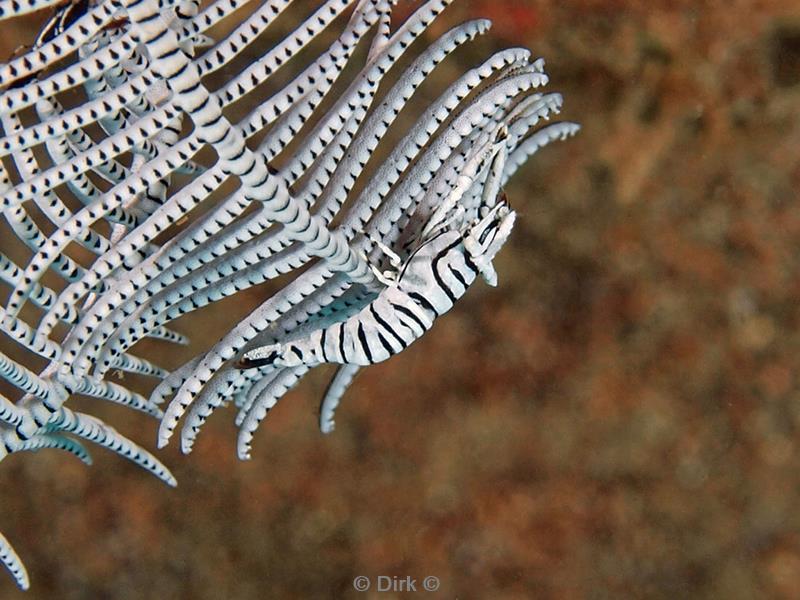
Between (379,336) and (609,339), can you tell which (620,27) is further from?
(379,336)

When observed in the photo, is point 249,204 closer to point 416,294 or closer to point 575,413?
point 416,294

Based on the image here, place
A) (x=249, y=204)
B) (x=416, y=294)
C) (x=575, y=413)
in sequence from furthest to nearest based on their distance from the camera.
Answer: (x=575, y=413), (x=416, y=294), (x=249, y=204)

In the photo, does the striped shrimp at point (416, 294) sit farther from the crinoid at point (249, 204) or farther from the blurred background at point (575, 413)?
the blurred background at point (575, 413)

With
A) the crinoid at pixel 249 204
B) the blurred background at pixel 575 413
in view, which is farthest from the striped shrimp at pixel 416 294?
the blurred background at pixel 575 413

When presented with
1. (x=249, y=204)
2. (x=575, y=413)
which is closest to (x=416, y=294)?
(x=249, y=204)

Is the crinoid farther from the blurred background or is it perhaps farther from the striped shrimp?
the blurred background

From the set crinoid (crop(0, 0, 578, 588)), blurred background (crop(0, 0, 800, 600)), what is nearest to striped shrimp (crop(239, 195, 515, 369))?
crinoid (crop(0, 0, 578, 588))
